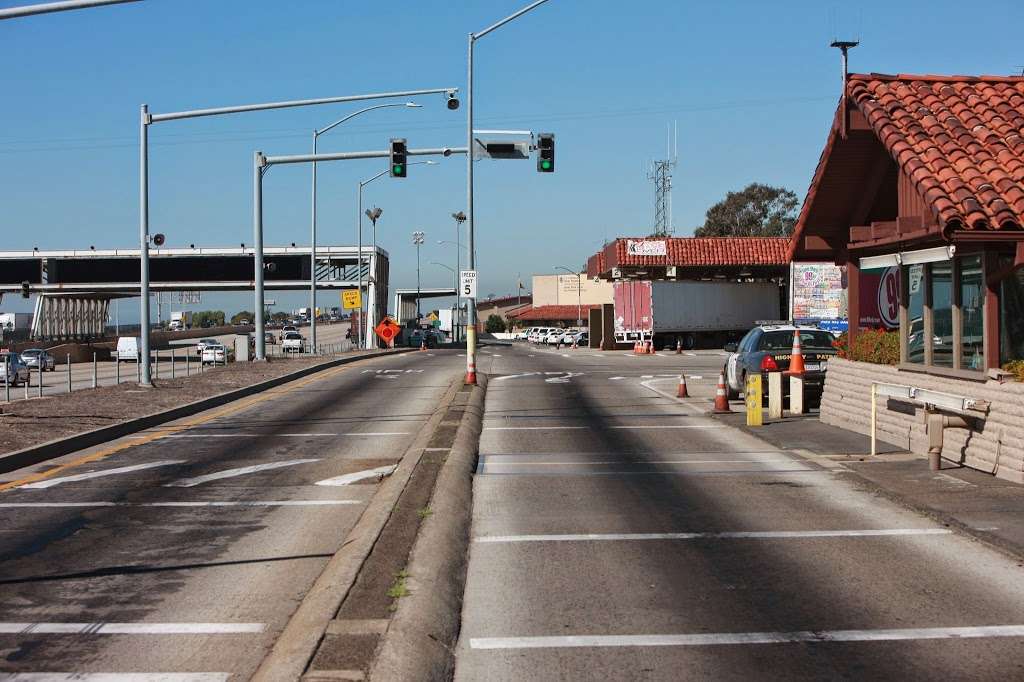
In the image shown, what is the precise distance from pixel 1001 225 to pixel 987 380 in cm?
183

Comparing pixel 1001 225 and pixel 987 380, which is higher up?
pixel 1001 225

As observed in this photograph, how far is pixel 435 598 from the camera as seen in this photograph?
7426mm

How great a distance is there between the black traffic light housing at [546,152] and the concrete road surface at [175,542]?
1160 centimetres

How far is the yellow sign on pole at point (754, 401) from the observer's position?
60.6 feet

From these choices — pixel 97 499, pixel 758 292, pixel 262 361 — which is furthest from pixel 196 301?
pixel 97 499

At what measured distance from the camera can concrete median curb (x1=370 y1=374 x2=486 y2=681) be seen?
6062 millimetres

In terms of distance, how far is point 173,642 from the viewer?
6859 millimetres

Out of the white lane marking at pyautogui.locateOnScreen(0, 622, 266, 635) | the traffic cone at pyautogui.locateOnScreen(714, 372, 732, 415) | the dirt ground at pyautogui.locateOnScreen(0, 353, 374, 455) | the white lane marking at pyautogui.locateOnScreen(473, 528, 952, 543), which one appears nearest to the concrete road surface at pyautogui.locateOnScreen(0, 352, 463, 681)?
Answer: the white lane marking at pyautogui.locateOnScreen(0, 622, 266, 635)

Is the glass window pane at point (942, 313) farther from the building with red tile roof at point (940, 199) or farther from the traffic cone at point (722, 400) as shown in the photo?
the traffic cone at point (722, 400)

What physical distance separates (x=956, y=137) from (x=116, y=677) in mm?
12158

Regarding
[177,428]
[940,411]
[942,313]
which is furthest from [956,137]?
[177,428]

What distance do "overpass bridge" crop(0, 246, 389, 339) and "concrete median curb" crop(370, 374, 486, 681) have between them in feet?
261

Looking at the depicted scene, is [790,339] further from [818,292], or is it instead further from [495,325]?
[495,325]

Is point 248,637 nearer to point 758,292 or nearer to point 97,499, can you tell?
point 97,499
